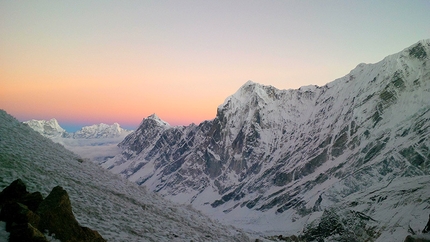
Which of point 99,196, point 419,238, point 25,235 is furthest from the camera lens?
point 99,196

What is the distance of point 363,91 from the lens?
191 metres

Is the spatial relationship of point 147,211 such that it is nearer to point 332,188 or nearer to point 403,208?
point 403,208

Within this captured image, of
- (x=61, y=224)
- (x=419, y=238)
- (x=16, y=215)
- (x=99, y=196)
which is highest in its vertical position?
(x=16, y=215)

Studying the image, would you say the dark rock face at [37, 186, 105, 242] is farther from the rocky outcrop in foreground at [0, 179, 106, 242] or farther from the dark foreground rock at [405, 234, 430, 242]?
the dark foreground rock at [405, 234, 430, 242]

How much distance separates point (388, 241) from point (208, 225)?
19.8 metres

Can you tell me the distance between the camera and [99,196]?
16.3 meters

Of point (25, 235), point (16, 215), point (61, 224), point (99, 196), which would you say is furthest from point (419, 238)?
point (16, 215)

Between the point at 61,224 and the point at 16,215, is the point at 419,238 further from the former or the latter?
the point at 16,215

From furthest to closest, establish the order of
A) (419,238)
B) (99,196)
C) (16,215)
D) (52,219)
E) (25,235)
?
(99,196), (419,238), (52,219), (16,215), (25,235)

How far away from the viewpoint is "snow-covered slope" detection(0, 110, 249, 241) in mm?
13305

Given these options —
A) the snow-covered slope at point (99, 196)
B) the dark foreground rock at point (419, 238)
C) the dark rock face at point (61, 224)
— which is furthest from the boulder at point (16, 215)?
the dark foreground rock at point (419, 238)

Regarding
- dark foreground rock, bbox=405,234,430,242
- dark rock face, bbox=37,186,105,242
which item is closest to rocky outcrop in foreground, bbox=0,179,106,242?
dark rock face, bbox=37,186,105,242

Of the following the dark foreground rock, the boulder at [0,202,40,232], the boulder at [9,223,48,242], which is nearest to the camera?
the boulder at [9,223,48,242]

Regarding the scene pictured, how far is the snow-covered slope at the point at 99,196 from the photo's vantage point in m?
13.3
